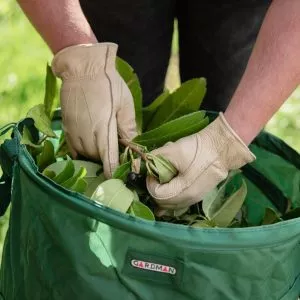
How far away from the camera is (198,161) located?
3.97ft

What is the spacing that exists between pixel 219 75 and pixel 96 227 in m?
0.69

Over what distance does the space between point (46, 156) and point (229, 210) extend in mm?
333

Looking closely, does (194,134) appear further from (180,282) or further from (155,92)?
(155,92)

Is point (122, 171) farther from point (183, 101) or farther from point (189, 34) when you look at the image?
point (189, 34)

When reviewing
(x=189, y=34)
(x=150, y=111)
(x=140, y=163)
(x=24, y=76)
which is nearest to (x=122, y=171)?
(x=140, y=163)

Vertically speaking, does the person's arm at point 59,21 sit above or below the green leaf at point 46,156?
above

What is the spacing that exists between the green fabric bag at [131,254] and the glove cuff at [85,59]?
177 mm

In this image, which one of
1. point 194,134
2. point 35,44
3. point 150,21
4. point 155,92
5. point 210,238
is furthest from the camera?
point 35,44

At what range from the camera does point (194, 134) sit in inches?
49.4

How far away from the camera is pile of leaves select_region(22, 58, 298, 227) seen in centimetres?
117

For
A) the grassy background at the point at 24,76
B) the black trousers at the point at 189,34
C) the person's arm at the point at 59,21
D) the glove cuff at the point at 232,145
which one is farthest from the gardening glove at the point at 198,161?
the grassy background at the point at 24,76

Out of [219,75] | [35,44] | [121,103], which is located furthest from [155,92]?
[35,44]

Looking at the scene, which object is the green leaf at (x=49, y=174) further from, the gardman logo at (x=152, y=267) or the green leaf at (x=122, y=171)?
the gardman logo at (x=152, y=267)

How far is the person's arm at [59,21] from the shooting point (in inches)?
49.3
